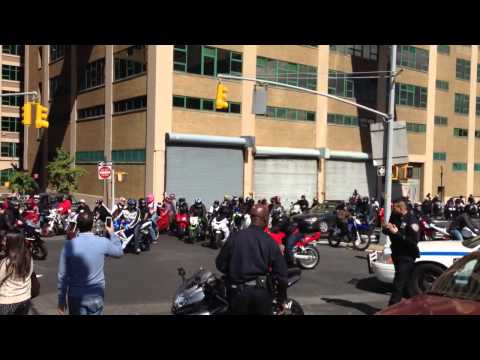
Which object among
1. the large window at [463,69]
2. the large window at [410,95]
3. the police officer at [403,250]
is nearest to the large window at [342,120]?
the large window at [410,95]

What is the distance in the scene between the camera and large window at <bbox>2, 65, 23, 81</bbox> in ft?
194

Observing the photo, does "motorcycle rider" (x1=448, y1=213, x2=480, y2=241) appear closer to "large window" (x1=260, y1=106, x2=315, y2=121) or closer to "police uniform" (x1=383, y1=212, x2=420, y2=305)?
"police uniform" (x1=383, y1=212, x2=420, y2=305)

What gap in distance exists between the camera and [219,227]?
1703 cm

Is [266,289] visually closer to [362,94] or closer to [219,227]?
[219,227]

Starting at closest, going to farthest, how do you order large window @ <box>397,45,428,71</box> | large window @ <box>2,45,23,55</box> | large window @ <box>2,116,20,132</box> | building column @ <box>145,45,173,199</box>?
building column @ <box>145,45,173,199</box>
large window @ <box>397,45,428,71</box>
large window @ <box>2,116,20,132</box>
large window @ <box>2,45,23,55</box>

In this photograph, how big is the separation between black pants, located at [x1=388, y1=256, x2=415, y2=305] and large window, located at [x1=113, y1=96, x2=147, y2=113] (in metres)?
24.3

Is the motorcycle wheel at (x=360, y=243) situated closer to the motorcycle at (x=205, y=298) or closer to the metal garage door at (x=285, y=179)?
the motorcycle at (x=205, y=298)

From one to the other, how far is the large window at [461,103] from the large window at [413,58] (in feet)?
20.5

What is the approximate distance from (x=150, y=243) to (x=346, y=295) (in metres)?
8.89

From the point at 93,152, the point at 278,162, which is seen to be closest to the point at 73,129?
the point at 93,152

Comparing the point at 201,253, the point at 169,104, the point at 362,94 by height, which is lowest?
the point at 201,253

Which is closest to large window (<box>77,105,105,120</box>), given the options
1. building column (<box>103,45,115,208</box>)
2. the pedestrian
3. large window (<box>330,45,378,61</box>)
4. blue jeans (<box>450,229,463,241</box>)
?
building column (<box>103,45,115,208</box>)

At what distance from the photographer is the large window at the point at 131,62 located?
99.6ft

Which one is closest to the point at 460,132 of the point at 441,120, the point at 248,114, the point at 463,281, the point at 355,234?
the point at 441,120
